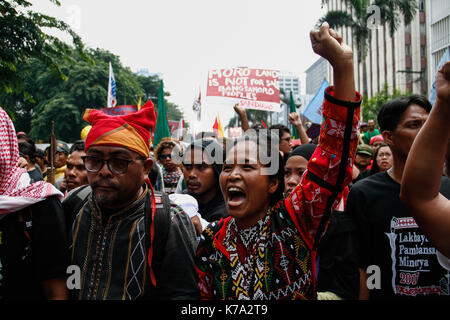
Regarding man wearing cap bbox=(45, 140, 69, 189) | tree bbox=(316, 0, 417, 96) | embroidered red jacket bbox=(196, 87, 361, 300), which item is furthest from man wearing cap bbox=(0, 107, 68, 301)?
tree bbox=(316, 0, 417, 96)

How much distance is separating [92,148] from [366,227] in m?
1.64

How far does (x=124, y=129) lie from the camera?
2.20 m

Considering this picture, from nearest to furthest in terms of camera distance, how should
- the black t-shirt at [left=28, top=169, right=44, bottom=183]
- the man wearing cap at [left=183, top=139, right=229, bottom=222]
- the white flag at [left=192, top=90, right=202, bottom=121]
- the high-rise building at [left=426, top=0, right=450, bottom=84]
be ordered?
the man wearing cap at [left=183, top=139, right=229, bottom=222], the black t-shirt at [left=28, top=169, right=44, bottom=183], the white flag at [left=192, top=90, right=202, bottom=121], the high-rise building at [left=426, top=0, right=450, bottom=84]

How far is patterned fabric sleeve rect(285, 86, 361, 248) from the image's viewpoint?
5.28 feet

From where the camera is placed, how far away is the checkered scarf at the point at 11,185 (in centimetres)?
191

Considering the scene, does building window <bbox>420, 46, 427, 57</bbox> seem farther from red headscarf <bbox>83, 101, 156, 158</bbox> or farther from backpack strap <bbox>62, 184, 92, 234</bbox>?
backpack strap <bbox>62, 184, 92, 234</bbox>

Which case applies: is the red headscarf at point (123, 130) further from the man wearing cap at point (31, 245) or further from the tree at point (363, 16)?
the tree at point (363, 16)

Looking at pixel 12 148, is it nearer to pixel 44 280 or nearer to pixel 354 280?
pixel 44 280

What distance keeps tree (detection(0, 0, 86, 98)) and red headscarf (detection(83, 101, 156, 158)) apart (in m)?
4.87

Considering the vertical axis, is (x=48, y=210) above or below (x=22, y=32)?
below

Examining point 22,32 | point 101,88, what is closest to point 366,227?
point 22,32

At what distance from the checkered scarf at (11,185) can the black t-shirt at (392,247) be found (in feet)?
5.73
